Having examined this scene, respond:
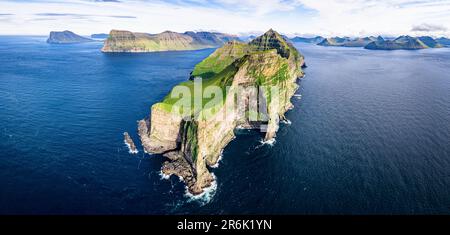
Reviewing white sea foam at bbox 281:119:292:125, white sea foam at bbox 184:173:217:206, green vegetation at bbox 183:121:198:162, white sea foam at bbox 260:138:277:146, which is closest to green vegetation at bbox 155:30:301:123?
green vegetation at bbox 183:121:198:162

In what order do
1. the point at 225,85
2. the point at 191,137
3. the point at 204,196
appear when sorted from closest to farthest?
1. the point at 204,196
2. the point at 191,137
3. the point at 225,85

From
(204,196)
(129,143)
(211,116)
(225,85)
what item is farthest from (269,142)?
(129,143)

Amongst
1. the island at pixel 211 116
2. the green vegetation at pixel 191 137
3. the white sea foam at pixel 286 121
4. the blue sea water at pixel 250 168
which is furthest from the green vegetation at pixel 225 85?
the blue sea water at pixel 250 168

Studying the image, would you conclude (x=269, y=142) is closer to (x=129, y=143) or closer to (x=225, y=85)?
(x=225, y=85)

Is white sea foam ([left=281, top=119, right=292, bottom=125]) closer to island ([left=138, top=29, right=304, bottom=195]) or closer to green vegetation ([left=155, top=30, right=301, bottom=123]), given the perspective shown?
island ([left=138, top=29, right=304, bottom=195])

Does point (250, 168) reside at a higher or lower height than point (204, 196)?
higher

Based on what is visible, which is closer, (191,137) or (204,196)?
(204,196)

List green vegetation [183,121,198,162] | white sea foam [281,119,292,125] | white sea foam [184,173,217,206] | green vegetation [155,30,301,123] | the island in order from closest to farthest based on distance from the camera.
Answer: white sea foam [184,173,217,206] < green vegetation [183,121,198,162] < the island < green vegetation [155,30,301,123] < white sea foam [281,119,292,125]

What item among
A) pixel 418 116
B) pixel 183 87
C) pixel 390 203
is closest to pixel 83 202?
pixel 183 87
